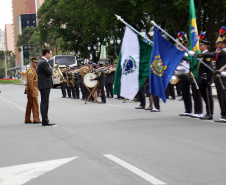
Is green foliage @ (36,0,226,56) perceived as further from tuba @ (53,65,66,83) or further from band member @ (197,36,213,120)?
band member @ (197,36,213,120)

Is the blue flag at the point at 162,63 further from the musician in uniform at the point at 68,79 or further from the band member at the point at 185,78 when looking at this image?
the musician in uniform at the point at 68,79

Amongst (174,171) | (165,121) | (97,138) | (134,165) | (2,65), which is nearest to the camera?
(174,171)

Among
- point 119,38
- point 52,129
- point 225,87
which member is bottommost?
point 52,129

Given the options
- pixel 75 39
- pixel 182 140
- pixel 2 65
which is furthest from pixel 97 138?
pixel 2 65

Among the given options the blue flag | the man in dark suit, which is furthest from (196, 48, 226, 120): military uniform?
the man in dark suit

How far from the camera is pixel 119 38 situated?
47219mm

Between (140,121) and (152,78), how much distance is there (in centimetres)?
111

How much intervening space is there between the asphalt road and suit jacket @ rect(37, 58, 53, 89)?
1164mm

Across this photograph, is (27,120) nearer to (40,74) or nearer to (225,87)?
(40,74)

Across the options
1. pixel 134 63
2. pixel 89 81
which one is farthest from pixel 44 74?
pixel 89 81

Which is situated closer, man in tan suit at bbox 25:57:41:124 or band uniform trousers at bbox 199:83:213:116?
band uniform trousers at bbox 199:83:213:116

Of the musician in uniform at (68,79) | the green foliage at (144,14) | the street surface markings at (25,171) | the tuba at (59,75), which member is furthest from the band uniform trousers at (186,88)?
the tuba at (59,75)

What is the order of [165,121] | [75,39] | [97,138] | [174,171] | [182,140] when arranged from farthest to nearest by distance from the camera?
[75,39] < [165,121] < [97,138] < [182,140] < [174,171]

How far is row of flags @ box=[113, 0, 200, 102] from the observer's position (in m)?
12.4
